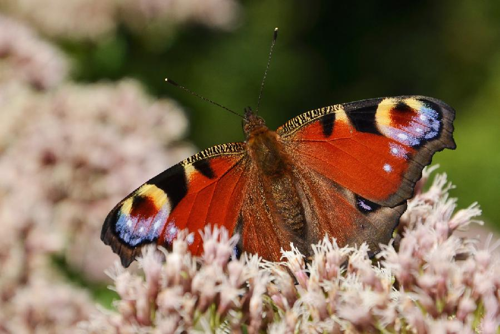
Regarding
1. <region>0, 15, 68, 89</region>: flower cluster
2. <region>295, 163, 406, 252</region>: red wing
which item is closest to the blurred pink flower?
<region>0, 15, 68, 89</region>: flower cluster

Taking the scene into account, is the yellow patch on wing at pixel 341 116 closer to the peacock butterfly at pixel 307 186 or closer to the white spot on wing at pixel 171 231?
the peacock butterfly at pixel 307 186

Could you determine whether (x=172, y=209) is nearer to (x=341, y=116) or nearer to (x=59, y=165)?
(x=341, y=116)

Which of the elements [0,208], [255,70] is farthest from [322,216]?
[255,70]

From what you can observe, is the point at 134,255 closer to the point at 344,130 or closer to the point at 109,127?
the point at 344,130

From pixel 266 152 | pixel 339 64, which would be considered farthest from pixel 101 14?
pixel 339 64

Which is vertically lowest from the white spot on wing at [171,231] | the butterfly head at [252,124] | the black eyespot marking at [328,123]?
the white spot on wing at [171,231]

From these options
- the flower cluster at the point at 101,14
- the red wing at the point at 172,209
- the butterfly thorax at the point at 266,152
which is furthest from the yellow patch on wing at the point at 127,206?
the flower cluster at the point at 101,14

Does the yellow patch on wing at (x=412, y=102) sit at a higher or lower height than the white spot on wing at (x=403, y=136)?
higher
